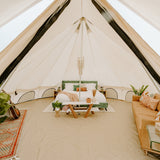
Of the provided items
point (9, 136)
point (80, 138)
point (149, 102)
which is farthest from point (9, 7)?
point (149, 102)

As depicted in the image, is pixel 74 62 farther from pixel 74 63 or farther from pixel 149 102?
pixel 149 102

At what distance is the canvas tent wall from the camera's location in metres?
3.46

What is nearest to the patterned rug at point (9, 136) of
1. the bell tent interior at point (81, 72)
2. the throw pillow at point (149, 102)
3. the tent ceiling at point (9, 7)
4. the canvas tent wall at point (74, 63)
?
the bell tent interior at point (81, 72)

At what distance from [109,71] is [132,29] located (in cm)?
339

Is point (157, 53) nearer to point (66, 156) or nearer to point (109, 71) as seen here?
point (66, 156)

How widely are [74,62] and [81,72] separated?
2164 mm

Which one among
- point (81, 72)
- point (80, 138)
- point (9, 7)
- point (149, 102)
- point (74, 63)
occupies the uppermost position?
point (9, 7)

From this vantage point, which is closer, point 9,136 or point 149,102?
point 9,136

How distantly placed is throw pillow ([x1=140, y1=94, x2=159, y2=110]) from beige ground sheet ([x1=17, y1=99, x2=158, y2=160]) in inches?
26.4

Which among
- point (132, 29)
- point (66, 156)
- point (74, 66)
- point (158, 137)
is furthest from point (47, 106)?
point (132, 29)

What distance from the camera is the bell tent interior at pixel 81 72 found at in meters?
1.53

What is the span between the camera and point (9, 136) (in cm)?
253

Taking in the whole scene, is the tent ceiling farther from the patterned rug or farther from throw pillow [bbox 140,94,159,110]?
throw pillow [bbox 140,94,159,110]

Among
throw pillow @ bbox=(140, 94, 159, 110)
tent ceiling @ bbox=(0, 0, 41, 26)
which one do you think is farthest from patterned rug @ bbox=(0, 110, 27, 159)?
throw pillow @ bbox=(140, 94, 159, 110)
